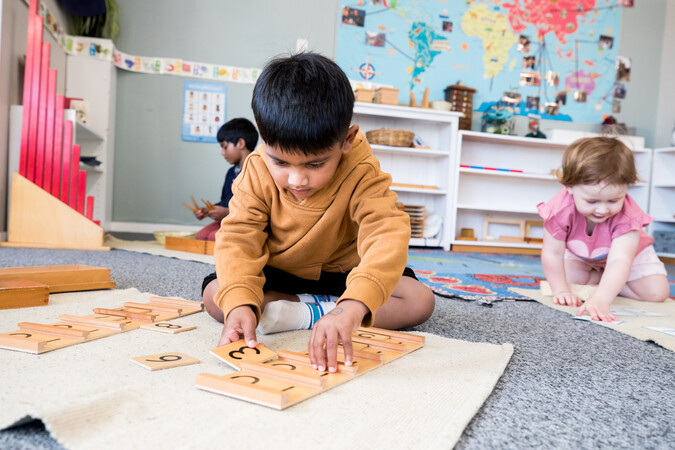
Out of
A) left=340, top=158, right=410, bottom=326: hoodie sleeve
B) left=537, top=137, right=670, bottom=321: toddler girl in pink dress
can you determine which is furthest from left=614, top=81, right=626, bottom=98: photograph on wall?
left=340, top=158, right=410, bottom=326: hoodie sleeve

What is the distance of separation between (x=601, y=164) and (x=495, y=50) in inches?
99.6

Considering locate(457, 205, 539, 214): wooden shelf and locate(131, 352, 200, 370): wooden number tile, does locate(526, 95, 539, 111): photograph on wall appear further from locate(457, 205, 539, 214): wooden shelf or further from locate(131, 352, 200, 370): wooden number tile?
locate(131, 352, 200, 370): wooden number tile

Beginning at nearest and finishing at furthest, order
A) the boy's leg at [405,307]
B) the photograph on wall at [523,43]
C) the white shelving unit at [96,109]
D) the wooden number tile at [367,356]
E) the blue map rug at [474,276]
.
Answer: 1. the wooden number tile at [367,356]
2. the boy's leg at [405,307]
3. the blue map rug at [474,276]
4. the white shelving unit at [96,109]
5. the photograph on wall at [523,43]

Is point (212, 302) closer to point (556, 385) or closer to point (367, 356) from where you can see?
point (367, 356)

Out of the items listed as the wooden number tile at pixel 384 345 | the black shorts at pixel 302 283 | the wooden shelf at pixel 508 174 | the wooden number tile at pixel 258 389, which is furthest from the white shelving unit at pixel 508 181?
the wooden number tile at pixel 258 389

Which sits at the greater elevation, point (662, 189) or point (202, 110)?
point (202, 110)

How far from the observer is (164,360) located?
67 cm

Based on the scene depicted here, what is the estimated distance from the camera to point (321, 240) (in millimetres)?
923

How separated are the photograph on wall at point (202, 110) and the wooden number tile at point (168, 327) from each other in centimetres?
263

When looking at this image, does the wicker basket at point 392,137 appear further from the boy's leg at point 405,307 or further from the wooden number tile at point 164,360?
the wooden number tile at point 164,360

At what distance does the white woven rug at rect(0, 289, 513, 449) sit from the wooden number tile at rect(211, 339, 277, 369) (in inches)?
0.7

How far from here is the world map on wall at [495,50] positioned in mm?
3461

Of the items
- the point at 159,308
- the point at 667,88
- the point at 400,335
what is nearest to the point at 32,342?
the point at 159,308

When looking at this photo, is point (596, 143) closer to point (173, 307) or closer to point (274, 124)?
point (274, 124)
